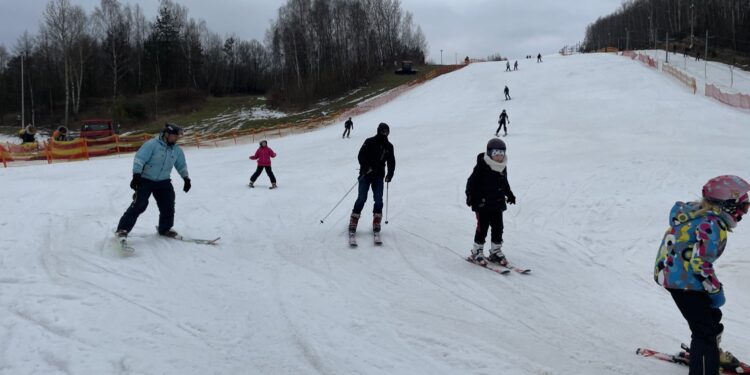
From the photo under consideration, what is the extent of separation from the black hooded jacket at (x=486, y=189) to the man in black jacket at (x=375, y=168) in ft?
5.12

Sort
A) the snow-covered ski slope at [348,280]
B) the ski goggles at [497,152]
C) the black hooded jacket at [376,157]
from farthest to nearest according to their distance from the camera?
the black hooded jacket at [376,157] → the ski goggles at [497,152] → the snow-covered ski slope at [348,280]

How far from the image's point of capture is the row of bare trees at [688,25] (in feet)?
256

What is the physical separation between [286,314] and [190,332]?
2.87 feet

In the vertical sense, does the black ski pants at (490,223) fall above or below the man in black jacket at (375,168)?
below

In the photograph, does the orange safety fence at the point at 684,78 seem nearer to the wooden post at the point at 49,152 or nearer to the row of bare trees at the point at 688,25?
the row of bare trees at the point at 688,25

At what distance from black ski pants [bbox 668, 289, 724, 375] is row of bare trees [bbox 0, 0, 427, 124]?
56696 mm

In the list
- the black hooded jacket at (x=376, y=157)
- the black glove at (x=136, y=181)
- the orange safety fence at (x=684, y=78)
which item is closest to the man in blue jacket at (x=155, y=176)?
the black glove at (x=136, y=181)

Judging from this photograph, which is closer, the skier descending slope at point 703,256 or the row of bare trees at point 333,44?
the skier descending slope at point 703,256

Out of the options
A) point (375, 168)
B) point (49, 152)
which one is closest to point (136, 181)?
point (375, 168)

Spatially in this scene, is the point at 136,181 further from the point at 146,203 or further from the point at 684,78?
the point at 684,78

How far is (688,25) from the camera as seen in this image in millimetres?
87312

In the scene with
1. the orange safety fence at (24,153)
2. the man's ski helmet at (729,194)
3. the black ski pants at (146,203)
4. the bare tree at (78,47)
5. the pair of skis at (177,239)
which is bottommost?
the pair of skis at (177,239)

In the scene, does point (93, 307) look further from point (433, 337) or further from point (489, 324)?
point (489, 324)

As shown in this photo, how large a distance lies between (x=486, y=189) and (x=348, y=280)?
2.05 metres
